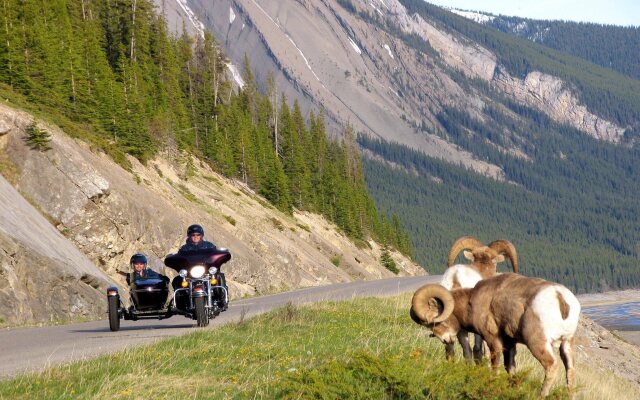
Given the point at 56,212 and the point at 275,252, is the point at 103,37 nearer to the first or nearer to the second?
the point at 275,252

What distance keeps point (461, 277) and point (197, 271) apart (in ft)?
23.2

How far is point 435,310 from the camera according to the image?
10.7 metres

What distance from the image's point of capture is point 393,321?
19297 mm

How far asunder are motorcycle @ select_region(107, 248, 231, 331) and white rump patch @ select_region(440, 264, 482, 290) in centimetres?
663

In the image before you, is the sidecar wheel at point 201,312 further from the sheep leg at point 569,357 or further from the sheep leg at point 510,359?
the sheep leg at point 569,357

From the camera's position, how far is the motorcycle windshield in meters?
18.0

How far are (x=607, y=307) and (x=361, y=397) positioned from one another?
14756cm

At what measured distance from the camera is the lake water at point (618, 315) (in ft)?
364

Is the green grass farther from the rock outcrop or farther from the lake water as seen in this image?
the lake water

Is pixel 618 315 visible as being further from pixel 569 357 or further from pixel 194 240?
pixel 569 357

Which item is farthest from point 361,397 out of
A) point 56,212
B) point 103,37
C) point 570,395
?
point 103,37

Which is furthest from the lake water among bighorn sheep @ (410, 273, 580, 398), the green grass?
bighorn sheep @ (410, 273, 580, 398)

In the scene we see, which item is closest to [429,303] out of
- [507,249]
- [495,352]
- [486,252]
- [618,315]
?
[495,352]

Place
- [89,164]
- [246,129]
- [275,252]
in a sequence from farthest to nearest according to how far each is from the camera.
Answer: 1. [246,129]
2. [275,252]
3. [89,164]
